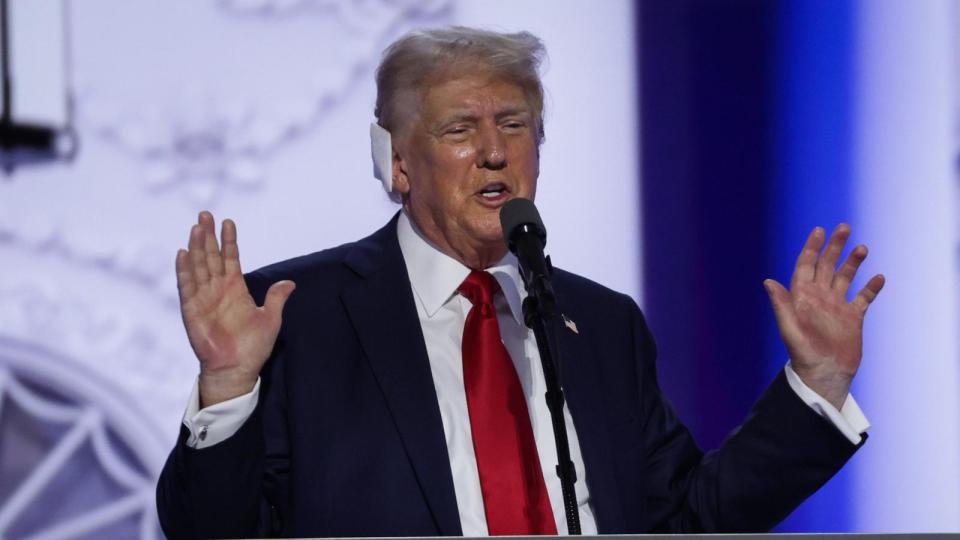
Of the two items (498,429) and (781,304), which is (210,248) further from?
(781,304)

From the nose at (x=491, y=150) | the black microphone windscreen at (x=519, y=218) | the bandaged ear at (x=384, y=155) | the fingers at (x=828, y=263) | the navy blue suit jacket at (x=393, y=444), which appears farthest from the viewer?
the bandaged ear at (x=384, y=155)

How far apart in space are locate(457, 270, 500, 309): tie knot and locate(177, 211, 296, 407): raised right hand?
1.25 ft

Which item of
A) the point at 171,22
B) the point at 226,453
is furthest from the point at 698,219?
the point at 226,453

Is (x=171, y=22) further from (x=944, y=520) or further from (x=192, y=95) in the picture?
(x=944, y=520)

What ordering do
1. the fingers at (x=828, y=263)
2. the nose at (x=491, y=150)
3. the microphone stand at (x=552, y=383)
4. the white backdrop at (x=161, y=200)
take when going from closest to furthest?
the microphone stand at (x=552, y=383), the fingers at (x=828, y=263), the nose at (x=491, y=150), the white backdrop at (x=161, y=200)

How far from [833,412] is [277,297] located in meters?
0.86

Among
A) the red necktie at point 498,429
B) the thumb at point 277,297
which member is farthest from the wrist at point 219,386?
the red necktie at point 498,429

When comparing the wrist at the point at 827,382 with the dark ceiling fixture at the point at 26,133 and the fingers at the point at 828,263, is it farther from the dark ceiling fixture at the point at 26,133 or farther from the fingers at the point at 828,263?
the dark ceiling fixture at the point at 26,133

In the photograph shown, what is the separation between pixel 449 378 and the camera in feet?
6.86

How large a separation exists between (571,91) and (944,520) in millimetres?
1307

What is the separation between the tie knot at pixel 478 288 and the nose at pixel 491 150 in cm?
18

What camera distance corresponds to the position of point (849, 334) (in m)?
1.99

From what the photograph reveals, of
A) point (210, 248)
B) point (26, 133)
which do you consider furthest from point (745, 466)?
point (26, 133)

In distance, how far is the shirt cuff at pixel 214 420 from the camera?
182cm
